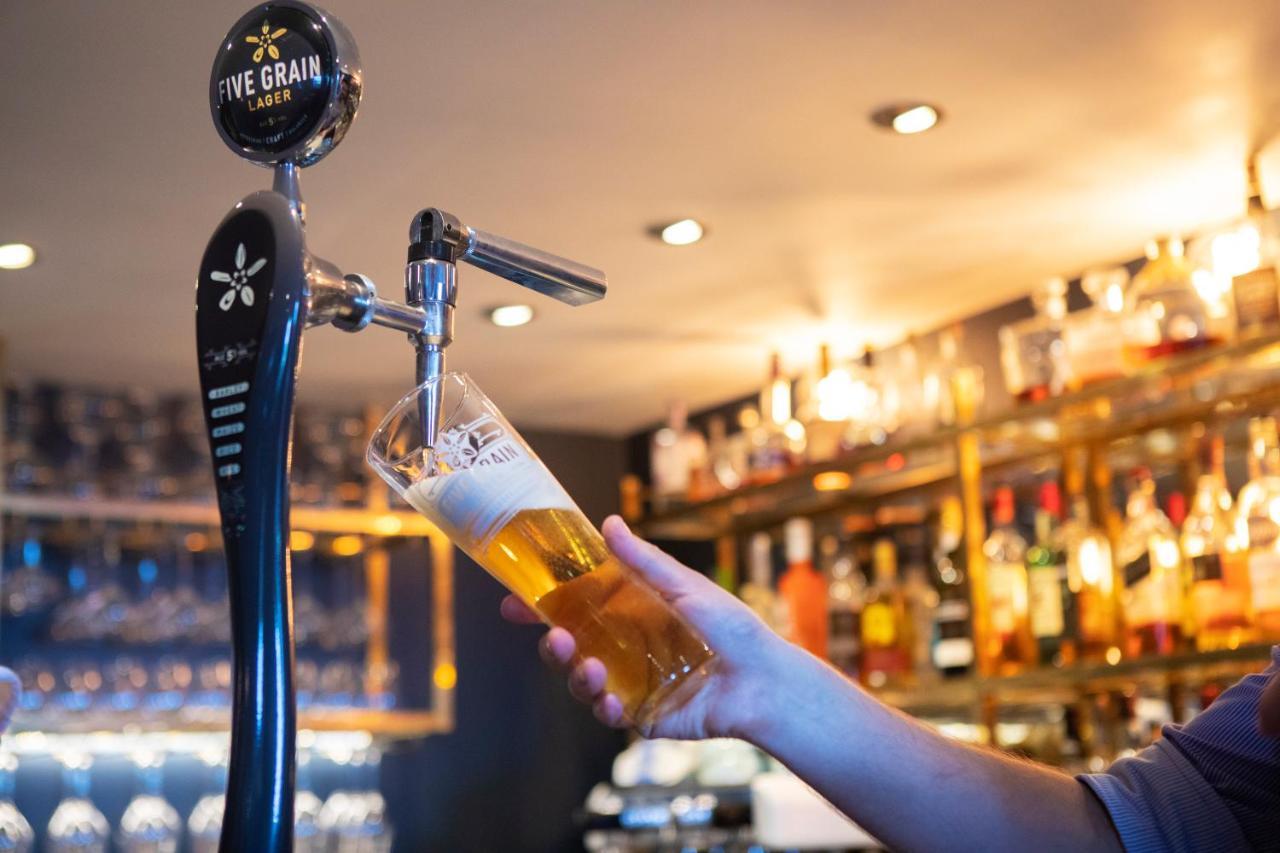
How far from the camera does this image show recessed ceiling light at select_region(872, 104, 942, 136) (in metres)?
2.35

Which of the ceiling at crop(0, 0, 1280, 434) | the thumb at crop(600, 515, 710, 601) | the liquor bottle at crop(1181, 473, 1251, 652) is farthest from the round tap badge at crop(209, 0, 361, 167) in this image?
the liquor bottle at crop(1181, 473, 1251, 652)

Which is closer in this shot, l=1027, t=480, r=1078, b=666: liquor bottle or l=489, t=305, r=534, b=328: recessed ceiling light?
l=1027, t=480, r=1078, b=666: liquor bottle

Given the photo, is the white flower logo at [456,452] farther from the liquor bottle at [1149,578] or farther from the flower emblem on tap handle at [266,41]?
the liquor bottle at [1149,578]

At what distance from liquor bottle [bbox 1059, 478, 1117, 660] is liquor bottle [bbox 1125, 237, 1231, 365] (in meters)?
0.38

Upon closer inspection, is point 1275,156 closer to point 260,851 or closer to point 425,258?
point 425,258

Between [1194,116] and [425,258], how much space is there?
191 cm

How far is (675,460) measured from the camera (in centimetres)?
383

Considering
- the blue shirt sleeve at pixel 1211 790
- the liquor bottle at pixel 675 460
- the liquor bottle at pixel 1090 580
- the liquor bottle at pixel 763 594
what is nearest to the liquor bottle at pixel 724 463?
the liquor bottle at pixel 675 460

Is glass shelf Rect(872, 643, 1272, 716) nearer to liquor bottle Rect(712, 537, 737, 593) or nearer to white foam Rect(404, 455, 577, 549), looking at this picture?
liquor bottle Rect(712, 537, 737, 593)

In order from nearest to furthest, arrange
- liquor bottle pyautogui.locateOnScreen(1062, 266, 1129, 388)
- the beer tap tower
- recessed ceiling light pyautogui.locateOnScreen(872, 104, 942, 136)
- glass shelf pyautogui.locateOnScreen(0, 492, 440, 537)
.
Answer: the beer tap tower
recessed ceiling light pyautogui.locateOnScreen(872, 104, 942, 136)
liquor bottle pyautogui.locateOnScreen(1062, 266, 1129, 388)
glass shelf pyautogui.locateOnScreen(0, 492, 440, 537)

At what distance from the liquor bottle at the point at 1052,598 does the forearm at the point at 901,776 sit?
5.75 ft

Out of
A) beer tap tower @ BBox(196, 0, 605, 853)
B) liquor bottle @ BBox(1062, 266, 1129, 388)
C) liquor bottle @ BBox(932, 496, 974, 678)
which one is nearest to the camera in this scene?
beer tap tower @ BBox(196, 0, 605, 853)

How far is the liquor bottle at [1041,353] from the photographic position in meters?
2.86

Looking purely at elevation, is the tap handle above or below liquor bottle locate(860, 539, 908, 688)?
above
